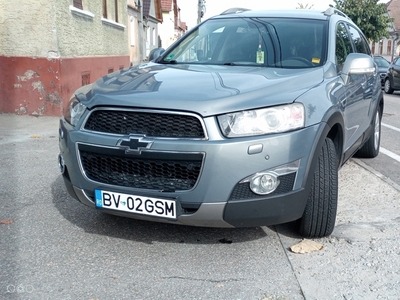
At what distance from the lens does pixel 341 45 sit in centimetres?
455

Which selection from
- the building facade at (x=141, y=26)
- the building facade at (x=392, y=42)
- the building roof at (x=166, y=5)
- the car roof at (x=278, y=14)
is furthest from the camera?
the building facade at (x=392, y=42)

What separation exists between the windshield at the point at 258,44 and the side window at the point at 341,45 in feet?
0.57

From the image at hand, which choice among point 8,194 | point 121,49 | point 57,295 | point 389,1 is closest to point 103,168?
point 57,295

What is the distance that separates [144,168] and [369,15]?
4178 centimetres

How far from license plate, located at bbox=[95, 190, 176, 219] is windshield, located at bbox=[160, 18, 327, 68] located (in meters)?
1.64

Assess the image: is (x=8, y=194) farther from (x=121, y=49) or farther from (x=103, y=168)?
(x=121, y=49)

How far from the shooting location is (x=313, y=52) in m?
4.12

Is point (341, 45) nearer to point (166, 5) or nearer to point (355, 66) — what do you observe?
point (355, 66)

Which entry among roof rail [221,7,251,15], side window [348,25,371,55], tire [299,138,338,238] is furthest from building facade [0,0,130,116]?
tire [299,138,338,238]

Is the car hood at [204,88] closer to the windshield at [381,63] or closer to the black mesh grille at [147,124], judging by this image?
the black mesh grille at [147,124]

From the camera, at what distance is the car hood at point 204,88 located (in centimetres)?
301

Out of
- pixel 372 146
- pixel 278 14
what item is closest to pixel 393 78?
pixel 372 146

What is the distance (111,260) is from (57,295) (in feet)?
1.69

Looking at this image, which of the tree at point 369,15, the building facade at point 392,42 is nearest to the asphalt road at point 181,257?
the tree at point 369,15
